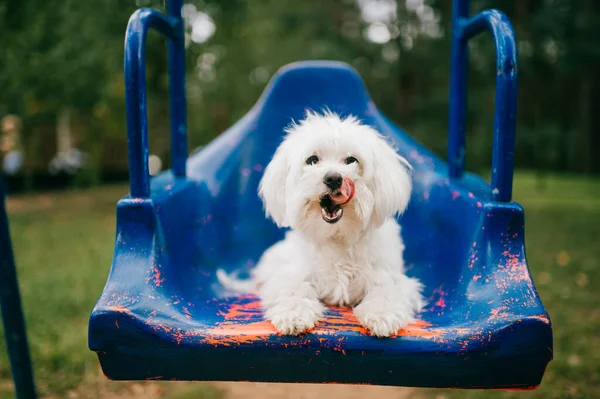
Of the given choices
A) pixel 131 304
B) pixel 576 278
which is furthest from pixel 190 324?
pixel 576 278

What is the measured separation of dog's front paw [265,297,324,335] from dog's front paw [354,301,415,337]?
14 cm

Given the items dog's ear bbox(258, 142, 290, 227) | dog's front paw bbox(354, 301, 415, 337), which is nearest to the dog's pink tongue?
dog's ear bbox(258, 142, 290, 227)

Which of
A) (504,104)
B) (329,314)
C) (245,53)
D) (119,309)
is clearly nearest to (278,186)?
(329,314)

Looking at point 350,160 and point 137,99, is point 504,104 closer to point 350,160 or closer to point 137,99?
point 350,160

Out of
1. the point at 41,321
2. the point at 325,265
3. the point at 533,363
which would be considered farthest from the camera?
the point at 41,321

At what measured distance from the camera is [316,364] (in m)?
1.47

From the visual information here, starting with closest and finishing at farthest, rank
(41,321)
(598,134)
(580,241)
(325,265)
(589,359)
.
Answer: (325,265)
(589,359)
(41,321)
(580,241)
(598,134)

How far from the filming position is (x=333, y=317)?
1.65 meters

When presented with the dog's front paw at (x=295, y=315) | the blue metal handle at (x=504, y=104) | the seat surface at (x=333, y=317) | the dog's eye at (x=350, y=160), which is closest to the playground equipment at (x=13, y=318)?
the seat surface at (x=333, y=317)

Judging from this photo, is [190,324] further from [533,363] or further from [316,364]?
[533,363]

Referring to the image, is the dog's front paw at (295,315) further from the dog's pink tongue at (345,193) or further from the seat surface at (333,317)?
the dog's pink tongue at (345,193)

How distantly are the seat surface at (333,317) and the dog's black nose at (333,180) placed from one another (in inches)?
17.4

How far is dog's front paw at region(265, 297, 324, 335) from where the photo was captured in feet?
4.86

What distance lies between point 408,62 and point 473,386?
710 centimetres
